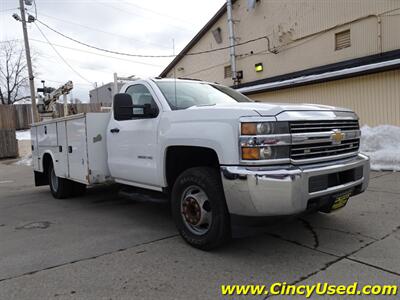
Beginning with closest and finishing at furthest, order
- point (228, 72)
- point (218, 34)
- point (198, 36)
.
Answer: point (218, 34), point (228, 72), point (198, 36)

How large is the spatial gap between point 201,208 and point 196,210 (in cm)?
9

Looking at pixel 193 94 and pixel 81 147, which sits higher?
pixel 193 94

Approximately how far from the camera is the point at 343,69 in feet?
39.1

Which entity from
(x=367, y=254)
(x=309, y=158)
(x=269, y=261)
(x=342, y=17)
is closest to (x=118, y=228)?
(x=269, y=261)

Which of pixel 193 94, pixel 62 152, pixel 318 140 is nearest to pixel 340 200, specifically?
pixel 318 140

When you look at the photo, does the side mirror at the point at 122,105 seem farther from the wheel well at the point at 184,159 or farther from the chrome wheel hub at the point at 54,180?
the chrome wheel hub at the point at 54,180

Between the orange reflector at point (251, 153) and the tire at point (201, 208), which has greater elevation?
the orange reflector at point (251, 153)

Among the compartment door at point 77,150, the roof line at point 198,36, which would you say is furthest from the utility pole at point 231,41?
the compartment door at point 77,150

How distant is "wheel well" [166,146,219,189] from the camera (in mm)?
4027

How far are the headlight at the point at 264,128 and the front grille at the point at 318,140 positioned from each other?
0.41 feet

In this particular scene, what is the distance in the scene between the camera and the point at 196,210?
3945 mm

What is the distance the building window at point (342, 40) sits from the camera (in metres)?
12.7

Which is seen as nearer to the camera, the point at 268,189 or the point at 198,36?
the point at 268,189

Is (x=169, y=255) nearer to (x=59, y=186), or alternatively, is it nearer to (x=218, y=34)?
(x=59, y=186)
